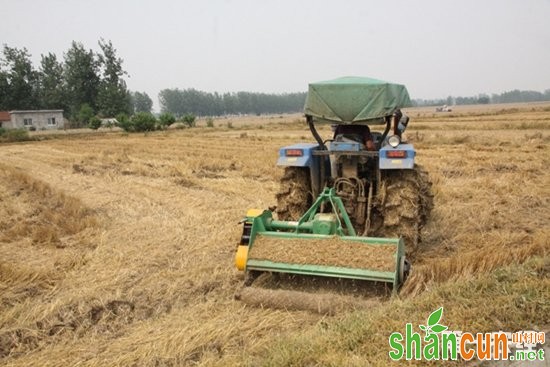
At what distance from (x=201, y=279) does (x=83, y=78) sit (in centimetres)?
5809

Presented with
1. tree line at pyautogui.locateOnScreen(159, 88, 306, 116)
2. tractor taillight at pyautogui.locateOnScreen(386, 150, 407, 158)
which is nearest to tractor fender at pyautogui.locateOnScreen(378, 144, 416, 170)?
tractor taillight at pyautogui.locateOnScreen(386, 150, 407, 158)

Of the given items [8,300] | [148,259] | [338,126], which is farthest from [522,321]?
[8,300]

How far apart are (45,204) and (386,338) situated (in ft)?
25.3

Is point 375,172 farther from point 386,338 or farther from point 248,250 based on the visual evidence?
point 386,338

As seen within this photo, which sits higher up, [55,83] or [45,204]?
[55,83]

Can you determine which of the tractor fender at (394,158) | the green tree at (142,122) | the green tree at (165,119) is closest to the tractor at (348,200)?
the tractor fender at (394,158)

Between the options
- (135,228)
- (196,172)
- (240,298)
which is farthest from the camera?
(196,172)

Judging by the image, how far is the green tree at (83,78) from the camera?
186ft

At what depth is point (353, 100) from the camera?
218 inches

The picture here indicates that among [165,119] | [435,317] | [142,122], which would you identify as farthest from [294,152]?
[165,119]

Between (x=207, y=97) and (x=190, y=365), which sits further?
(x=207, y=97)

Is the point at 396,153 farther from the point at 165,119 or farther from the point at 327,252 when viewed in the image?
the point at 165,119

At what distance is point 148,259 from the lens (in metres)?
5.73

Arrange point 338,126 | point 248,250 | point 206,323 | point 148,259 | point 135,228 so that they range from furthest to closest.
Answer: point 135,228 → point 338,126 → point 148,259 → point 248,250 → point 206,323
